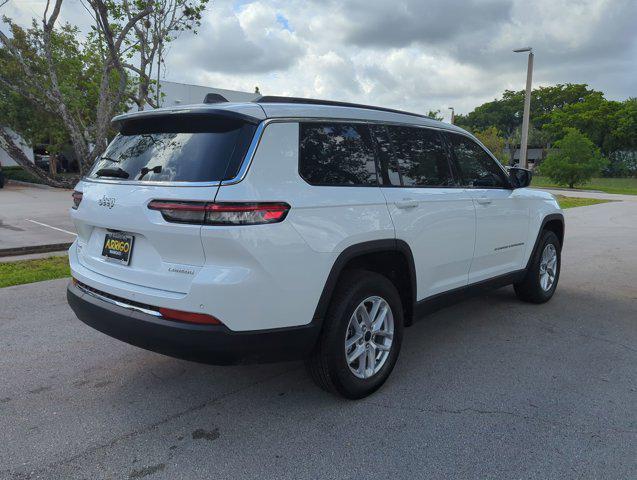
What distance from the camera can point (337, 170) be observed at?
3.09 meters

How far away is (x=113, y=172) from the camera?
123 inches

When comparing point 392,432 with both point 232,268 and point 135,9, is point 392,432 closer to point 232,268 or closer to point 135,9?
point 232,268

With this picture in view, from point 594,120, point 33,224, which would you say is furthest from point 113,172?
point 594,120

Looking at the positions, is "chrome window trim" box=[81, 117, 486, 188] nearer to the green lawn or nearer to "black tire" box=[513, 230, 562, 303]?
"black tire" box=[513, 230, 562, 303]

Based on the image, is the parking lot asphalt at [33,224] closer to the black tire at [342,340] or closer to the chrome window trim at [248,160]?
the chrome window trim at [248,160]

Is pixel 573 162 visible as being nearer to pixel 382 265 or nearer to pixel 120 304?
pixel 382 265

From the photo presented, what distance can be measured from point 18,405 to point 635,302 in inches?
239

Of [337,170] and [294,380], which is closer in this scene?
[337,170]

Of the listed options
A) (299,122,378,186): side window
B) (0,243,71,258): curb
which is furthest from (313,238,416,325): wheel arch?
(0,243,71,258): curb

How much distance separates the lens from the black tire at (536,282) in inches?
203

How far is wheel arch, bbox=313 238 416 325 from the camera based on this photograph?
2.91 m

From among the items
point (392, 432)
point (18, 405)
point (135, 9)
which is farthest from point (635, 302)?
point (135, 9)

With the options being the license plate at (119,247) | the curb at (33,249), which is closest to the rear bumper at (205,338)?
the license plate at (119,247)

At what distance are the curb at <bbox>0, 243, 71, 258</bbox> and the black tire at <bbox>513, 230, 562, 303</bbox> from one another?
7.38 m
